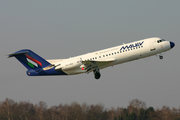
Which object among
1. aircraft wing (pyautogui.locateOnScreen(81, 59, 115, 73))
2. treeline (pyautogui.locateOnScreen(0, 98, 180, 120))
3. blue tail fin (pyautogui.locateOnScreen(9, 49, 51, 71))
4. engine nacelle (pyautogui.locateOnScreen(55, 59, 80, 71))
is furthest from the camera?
treeline (pyautogui.locateOnScreen(0, 98, 180, 120))

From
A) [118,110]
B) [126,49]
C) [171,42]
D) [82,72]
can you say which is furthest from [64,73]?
[118,110]

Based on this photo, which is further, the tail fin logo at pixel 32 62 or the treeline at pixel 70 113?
the treeline at pixel 70 113

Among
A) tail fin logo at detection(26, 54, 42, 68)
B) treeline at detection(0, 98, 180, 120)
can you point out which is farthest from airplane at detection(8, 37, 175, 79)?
treeline at detection(0, 98, 180, 120)

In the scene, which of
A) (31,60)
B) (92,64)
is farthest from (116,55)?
(31,60)

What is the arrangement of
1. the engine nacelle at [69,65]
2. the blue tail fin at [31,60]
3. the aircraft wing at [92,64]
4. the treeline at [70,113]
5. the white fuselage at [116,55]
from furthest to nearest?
the treeline at [70,113], the blue tail fin at [31,60], the engine nacelle at [69,65], the white fuselage at [116,55], the aircraft wing at [92,64]

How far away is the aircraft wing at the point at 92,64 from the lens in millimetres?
38906

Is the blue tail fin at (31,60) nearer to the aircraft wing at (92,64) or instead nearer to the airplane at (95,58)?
the airplane at (95,58)

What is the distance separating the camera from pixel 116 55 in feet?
129

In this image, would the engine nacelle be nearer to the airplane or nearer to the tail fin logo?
the airplane

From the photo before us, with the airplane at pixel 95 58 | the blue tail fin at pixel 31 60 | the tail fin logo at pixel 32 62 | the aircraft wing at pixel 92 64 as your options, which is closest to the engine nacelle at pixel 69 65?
the airplane at pixel 95 58

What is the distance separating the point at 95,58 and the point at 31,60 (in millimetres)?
8758

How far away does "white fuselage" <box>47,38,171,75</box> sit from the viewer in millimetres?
39562

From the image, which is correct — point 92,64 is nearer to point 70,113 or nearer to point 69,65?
point 69,65

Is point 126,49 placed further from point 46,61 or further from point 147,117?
point 147,117
